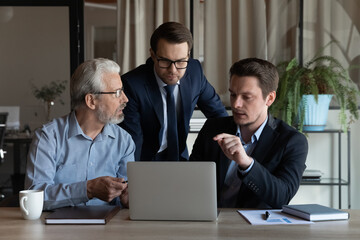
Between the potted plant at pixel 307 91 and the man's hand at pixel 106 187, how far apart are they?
7.49 feet

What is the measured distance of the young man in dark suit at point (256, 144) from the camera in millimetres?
2248

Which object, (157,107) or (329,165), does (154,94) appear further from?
(329,165)

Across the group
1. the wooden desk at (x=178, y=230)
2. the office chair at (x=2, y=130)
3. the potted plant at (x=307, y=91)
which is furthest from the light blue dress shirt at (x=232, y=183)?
the office chair at (x=2, y=130)

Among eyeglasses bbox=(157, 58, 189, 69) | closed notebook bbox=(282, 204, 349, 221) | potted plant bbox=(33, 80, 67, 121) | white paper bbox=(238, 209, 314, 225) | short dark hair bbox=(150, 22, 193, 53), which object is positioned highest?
short dark hair bbox=(150, 22, 193, 53)

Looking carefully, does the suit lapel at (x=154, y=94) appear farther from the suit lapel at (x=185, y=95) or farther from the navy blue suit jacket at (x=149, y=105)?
the suit lapel at (x=185, y=95)

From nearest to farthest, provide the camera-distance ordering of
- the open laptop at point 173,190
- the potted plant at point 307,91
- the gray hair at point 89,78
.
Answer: the open laptop at point 173,190
the gray hair at point 89,78
the potted plant at point 307,91

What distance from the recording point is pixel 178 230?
5.66ft

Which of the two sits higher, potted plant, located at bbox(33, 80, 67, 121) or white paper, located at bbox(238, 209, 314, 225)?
potted plant, located at bbox(33, 80, 67, 121)

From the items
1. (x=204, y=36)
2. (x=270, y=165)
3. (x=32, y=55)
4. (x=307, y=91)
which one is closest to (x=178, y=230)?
(x=270, y=165)

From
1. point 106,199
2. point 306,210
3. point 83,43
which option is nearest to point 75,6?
point 83,43

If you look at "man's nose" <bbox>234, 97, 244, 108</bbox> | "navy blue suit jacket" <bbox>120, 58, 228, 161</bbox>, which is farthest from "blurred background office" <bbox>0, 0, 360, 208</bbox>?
"man's nose" <bbox>234, 97, 244, 108</bbox>

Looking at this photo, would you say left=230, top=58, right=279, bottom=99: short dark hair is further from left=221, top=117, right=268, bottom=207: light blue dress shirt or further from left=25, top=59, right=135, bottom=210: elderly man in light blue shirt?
left=25, top=59, right=135, bottom=210: elderly man in light blue shirt

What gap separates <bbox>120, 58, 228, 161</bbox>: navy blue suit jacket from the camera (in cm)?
292

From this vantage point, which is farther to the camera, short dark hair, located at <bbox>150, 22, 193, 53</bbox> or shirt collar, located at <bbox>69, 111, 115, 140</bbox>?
short dark hair, located at <bbox>150, 22, 193, 53</bbox>
